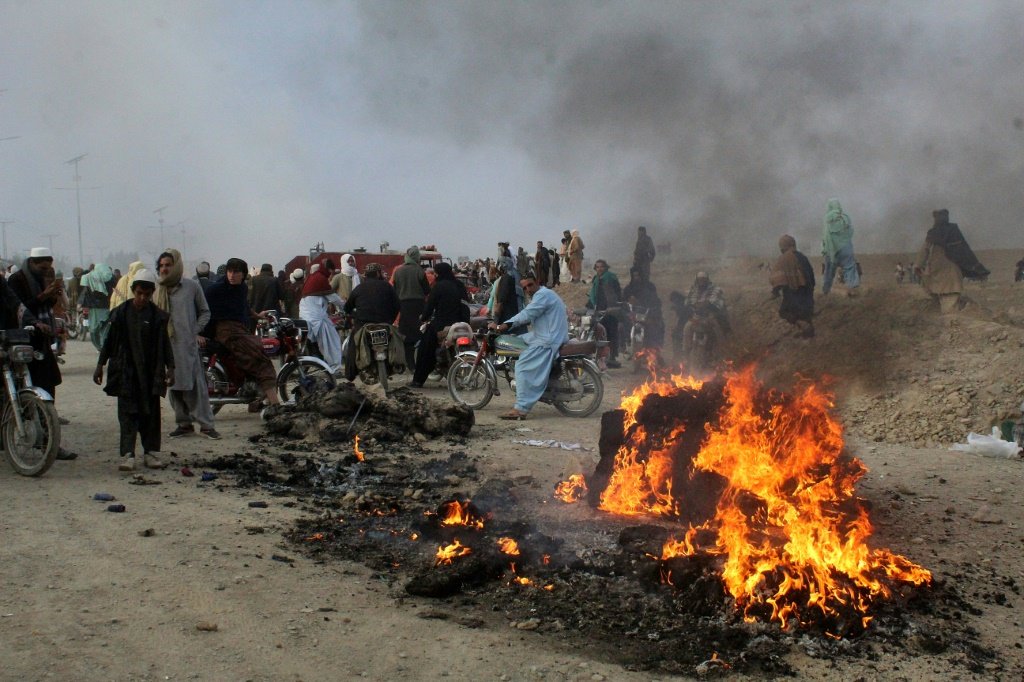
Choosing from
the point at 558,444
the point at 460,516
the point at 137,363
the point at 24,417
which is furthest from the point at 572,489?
the point at 24,417

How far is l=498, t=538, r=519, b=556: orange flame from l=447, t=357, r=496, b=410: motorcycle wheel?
20.2 feet

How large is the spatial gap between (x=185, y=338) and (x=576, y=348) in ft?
15.7

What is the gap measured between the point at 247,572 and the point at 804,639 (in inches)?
122

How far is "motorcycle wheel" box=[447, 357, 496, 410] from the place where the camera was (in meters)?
11.9

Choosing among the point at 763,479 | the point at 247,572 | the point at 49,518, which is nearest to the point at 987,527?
the point at 763,479

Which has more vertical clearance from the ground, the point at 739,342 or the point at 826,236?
the point at 826,236

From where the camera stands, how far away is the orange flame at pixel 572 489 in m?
7.00

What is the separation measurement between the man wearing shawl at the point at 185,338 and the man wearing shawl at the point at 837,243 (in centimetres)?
1144

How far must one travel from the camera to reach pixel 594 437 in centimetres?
1006

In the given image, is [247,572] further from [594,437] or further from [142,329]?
[594,437]

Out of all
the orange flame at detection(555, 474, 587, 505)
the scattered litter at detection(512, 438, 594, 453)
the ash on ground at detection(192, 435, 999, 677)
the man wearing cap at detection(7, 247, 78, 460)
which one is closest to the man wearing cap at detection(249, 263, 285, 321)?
the man wearing cap at detection(7, 247, 78, 460)

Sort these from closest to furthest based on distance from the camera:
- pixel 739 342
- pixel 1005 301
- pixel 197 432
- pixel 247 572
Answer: pixel 247 572
pixel 197 432
pixel 739 342
pixel 1005 301

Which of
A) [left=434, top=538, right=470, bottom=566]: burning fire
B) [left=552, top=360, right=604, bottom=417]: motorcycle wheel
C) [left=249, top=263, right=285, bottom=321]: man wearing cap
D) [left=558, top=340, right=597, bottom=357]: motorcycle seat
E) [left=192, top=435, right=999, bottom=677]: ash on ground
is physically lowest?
[left=192, top=435, right=999, bottom=677]: ash on ground

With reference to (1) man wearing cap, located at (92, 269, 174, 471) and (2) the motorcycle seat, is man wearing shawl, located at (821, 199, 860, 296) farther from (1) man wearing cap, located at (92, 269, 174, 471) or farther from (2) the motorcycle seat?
(1) man wearing cap, located at (92, 269, 174, 471)
